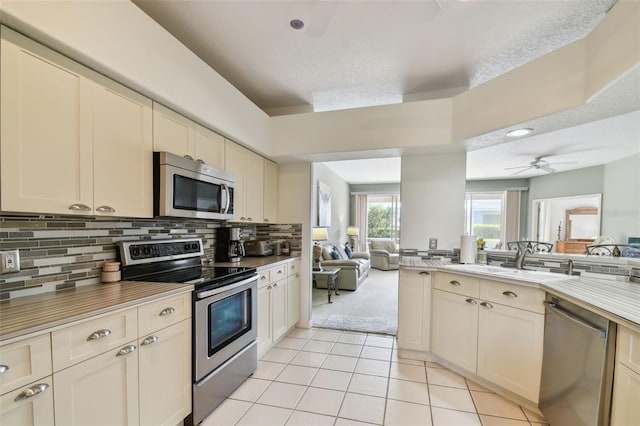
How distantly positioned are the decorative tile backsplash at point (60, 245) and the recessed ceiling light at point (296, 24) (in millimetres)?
1763

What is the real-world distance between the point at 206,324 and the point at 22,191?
3.89 feet

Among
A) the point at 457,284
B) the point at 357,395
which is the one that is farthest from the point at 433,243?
the point at 357,395

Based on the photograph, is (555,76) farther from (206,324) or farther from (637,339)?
(206,324)

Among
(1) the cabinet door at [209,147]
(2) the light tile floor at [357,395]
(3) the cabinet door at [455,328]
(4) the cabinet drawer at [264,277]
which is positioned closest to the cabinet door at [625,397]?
(2) the light tile floor at [357,395]

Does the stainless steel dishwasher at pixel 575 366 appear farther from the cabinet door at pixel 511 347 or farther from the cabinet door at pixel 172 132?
the cabinet door at pixel 172 132

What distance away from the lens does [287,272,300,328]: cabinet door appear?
3203 millimetres

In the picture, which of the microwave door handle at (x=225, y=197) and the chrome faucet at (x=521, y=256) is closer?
the microwave door handle at (x=225, y=197)

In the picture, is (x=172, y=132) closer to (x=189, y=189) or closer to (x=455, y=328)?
(x=189, y=189)

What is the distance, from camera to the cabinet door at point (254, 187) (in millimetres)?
2934

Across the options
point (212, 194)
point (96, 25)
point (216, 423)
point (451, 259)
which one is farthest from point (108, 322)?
point (451, 259)

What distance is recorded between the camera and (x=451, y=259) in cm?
296

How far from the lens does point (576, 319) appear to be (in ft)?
5.12

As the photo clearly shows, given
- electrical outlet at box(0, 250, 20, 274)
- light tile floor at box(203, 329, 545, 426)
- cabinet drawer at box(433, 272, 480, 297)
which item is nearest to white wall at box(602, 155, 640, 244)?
cabinet drawer at box(433, 272, 480, 297)

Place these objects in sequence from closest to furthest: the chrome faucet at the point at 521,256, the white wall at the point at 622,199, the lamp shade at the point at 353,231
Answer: the chrome faucet at the point at 521,256 < the white wall at the point at 622,199 < the lamp shade at the point at 353,231
